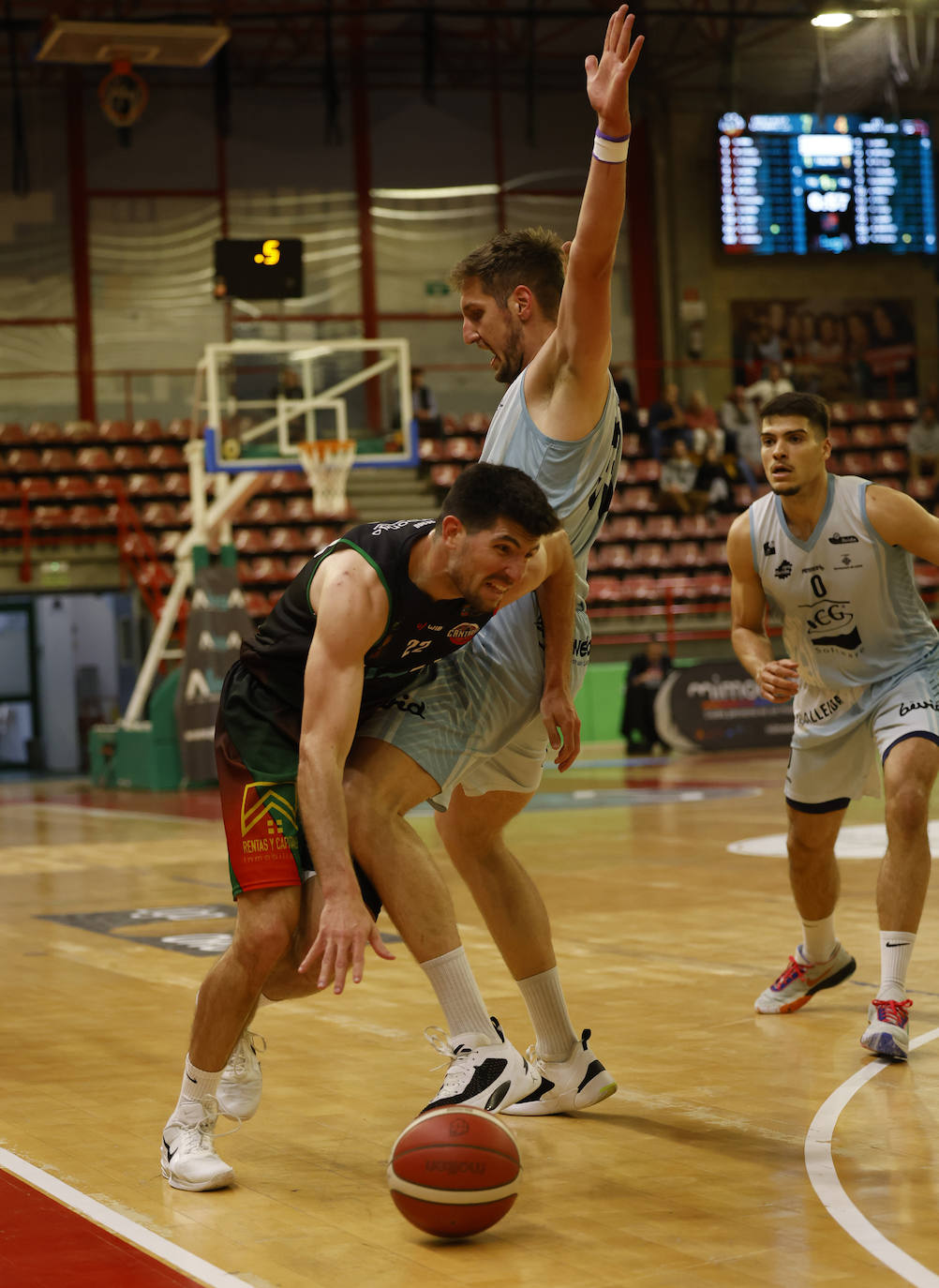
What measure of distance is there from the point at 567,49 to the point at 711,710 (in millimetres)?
11490

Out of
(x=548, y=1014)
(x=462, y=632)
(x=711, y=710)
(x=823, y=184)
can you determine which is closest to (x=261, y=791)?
(x=462, y=632)

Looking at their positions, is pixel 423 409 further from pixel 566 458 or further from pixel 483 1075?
pixel 483 1075

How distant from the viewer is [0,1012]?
5918 mm

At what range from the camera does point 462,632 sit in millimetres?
3885

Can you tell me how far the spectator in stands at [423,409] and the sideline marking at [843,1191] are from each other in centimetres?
1907

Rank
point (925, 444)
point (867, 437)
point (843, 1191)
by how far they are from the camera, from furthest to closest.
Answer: point (867, 437), point (925, 444), point (843, 1191)

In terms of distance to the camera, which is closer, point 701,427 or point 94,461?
point 94,461

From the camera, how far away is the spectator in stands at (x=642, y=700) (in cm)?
1930

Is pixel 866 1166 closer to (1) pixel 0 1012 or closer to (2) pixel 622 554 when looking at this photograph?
(1) pixel 0 1012

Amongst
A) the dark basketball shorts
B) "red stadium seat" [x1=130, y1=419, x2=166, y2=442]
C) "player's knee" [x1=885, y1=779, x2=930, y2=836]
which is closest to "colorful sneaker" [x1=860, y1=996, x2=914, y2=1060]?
"player's knee" [x1=885, y1=779, x2=930, y2=836]

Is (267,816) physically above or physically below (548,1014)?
above

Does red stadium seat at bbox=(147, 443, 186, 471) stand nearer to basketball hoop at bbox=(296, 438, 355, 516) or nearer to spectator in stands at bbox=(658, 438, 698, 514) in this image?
basketball hoop at bbox=(296, 438, 355, 516)

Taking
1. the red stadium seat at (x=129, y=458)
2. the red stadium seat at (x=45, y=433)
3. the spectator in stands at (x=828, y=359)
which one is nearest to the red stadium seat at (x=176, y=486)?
the red stadium seat at (x=129, y=458)

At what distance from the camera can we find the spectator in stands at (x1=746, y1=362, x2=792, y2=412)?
77.4 feet
